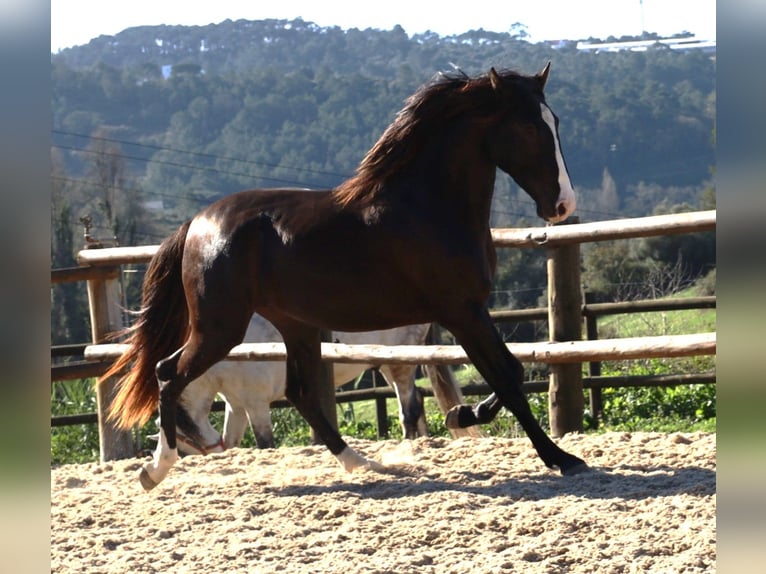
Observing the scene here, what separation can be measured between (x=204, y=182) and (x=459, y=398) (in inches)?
2381

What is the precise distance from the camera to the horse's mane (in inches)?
171

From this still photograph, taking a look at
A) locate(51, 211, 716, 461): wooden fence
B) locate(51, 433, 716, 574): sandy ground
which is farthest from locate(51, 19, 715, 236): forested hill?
locate(51, 433, 716, 574): sandy ground

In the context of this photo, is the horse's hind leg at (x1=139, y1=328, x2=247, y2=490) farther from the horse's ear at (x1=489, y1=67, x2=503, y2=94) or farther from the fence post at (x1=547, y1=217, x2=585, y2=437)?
the fence post at (x1=547, y1=217, x2=585, y2=437)

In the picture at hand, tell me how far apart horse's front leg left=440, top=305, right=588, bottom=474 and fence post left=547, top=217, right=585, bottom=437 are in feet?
3.62

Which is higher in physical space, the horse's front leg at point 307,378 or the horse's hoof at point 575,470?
the horse's front leg at point 307,378

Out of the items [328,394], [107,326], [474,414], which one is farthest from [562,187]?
[107,326]

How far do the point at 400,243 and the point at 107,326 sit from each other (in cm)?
313

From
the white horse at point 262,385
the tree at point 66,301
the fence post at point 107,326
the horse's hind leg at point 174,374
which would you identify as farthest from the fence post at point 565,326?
the tree at point 66,301

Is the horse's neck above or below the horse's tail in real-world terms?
above

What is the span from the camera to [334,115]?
64.2m

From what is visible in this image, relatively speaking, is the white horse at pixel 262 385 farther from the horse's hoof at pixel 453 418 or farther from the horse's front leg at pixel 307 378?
the horse's hoof at pixel 453 418

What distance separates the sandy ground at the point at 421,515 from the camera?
3.14 metres

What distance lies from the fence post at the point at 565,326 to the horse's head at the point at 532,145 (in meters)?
1.14

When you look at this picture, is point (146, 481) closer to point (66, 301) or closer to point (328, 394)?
point (328, 394)
